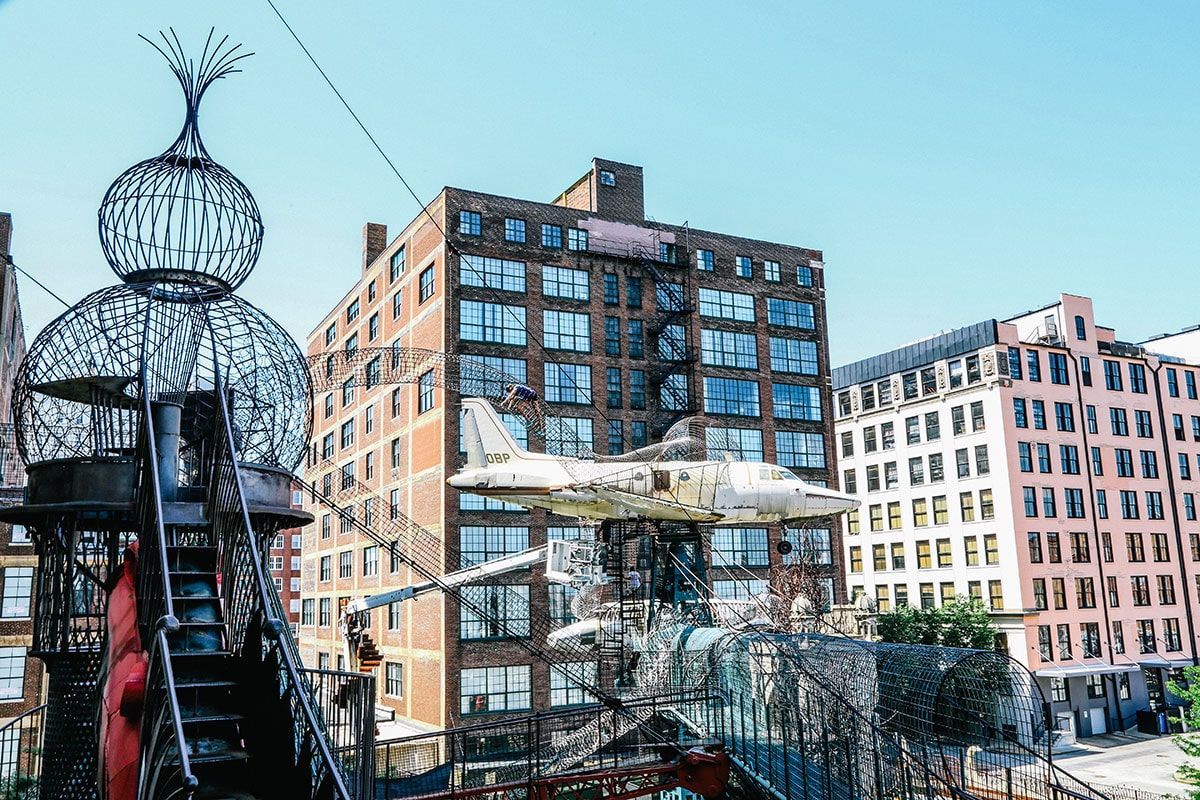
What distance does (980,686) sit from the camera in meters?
19.1

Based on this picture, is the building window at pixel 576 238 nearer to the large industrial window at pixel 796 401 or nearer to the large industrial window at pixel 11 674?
the large industrial window at pixel 796 401

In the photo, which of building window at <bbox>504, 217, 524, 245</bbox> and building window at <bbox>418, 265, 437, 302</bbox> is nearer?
building window at <bbox>418, 265, 437, 302</bbox>

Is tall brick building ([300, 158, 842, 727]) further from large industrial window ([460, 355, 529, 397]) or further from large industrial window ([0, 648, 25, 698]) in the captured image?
large industrial window ([0, 648, 25, 698])

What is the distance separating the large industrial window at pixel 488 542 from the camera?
4650cm

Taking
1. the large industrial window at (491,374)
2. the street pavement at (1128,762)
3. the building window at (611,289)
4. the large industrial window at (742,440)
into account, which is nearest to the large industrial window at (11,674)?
the large industrial window at (491,374)

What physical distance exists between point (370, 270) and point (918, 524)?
4331cm

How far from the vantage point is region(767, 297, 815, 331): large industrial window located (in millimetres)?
58406

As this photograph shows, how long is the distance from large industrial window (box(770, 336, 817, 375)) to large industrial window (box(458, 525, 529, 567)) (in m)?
19.7

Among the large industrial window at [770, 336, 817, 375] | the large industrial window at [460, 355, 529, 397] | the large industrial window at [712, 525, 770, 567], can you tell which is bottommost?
the large industrial window at [712, 525, 770, 567]

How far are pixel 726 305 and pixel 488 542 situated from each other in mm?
20893

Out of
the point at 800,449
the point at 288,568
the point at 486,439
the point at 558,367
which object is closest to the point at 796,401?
the point at 800,449

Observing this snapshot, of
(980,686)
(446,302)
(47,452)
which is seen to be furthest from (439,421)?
(47,452)

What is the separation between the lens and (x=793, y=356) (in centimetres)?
5844

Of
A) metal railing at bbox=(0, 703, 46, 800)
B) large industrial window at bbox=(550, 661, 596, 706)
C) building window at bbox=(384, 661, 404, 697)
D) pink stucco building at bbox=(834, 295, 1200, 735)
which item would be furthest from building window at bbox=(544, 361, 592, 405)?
pink stucco building at bbox=(834, 295, 1200, 735)
